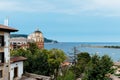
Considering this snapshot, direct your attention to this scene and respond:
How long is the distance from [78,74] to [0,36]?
1282 inches

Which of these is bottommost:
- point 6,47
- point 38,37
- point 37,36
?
point 6,47

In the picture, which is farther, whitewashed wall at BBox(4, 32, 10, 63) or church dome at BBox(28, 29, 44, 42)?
church dome at BBox(28, 29, 44, 42)

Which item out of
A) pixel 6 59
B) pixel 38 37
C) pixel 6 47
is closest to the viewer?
pixel 6 59

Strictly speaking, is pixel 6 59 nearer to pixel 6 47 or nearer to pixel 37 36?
pixel 6 47

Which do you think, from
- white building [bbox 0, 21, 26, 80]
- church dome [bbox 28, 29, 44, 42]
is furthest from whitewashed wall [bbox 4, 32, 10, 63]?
church dome [bbox 28, 29, 44, 42]

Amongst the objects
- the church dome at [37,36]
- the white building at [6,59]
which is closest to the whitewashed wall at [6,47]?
the white building at [6,59]

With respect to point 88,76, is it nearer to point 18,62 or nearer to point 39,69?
point 18,62

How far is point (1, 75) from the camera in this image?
38062 millimetres

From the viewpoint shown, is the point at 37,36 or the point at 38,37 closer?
the point at 38,37

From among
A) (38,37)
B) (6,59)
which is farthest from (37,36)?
(6,59)

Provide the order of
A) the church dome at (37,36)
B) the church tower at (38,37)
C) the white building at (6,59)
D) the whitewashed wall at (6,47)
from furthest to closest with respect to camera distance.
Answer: the church dome at (37,36) → the church tower at (38,37) → the whitewashed wall at (6,47) → the white building at (6,59)

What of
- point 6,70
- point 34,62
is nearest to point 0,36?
point 6,70

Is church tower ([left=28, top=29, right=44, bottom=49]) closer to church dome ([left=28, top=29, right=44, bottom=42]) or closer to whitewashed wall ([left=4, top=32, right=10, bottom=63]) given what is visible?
church dome ([left=28, top=29, right=44, bottom=42])

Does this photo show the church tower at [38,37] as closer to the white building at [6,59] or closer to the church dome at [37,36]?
the church dome at [37,36]
